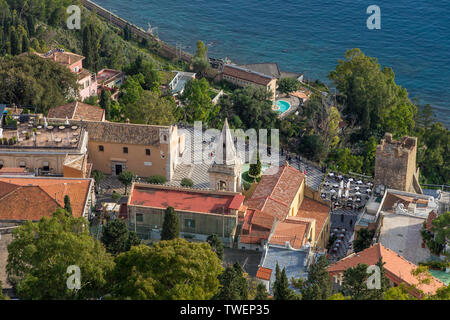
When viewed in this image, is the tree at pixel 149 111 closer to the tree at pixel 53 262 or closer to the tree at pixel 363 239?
the tree at pixel 363 239

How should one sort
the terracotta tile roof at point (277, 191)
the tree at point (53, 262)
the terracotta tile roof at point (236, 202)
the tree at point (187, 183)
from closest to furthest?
the tree at point (53, 262)
the terracotta tile roof at point (236, 202)
the terracotta tile roof at point (277, 191)
the tree at point (187, 183)

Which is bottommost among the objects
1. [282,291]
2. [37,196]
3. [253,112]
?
[282,291]

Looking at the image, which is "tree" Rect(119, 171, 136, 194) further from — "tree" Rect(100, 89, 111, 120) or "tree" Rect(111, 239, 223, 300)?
"tree" Rect(111, 239, 223, 300)

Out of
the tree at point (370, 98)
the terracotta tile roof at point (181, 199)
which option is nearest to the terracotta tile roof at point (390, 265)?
the terracotta tile roof at point (181, 199)

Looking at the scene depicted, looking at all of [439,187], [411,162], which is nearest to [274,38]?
[439,187]

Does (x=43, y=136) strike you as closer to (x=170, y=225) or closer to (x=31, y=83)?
(x=31, y=83)

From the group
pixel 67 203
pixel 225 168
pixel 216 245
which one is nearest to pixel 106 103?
pixel 225 168

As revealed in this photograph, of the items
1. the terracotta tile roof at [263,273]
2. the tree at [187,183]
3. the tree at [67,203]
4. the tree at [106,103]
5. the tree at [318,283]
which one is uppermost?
the tree at [106,103]
